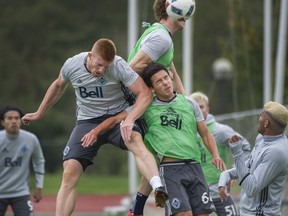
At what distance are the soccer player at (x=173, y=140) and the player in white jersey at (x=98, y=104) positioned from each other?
17 cm

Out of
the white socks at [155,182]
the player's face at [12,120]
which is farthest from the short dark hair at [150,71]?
the player's face at [12,120]

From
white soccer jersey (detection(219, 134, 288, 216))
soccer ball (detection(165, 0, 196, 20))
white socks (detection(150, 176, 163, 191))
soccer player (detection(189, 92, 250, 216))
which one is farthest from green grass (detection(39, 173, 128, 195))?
white soccer jersey (detection(219, 134, 288, 216))

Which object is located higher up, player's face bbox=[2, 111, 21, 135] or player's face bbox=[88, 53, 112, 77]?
player's face bbox=[88, 53, 112, 77]

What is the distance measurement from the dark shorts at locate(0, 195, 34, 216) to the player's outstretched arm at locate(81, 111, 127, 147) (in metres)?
3.89

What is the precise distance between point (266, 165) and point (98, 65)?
203 cm

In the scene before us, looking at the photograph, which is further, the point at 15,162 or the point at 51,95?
the point at 15,162

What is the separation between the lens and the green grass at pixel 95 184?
37875 millimetres

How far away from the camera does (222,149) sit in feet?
43.3

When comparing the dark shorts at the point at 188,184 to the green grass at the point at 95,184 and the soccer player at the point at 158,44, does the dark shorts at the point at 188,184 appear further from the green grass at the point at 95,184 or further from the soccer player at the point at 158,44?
the green grass at the point at 95,184

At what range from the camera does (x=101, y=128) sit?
422 inches

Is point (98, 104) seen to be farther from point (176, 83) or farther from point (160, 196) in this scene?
point (160, 196)

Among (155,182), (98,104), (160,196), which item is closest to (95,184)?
(98,104)

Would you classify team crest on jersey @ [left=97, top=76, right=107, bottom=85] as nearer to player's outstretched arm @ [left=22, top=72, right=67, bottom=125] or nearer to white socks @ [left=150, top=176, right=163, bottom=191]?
player's outstretched arm @ [left=22, top=72, right=67, bottom=125]

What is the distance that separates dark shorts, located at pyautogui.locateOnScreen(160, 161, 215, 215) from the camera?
413 inches
